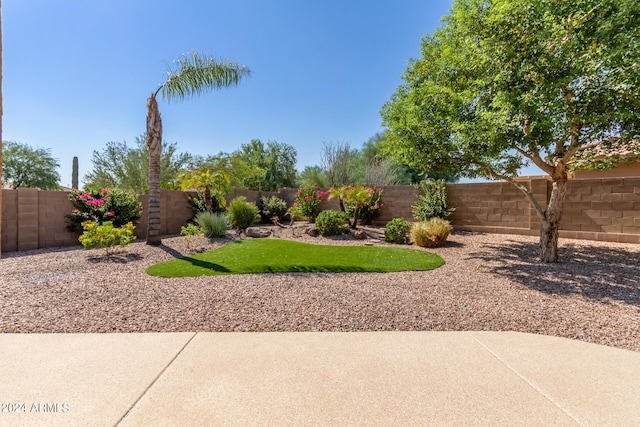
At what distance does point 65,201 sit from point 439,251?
11.7 metres

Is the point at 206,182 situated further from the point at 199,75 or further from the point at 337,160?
the point at 337,160

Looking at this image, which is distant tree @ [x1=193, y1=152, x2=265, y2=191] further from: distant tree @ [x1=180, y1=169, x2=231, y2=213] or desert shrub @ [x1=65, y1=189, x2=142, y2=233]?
desert shrub @ [x1=65, y1=189, x2=142, y2=233]

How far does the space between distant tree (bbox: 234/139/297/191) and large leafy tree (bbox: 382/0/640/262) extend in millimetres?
27917

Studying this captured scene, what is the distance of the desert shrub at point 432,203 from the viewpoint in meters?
11.7

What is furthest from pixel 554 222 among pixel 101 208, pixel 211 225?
pixel 101 208

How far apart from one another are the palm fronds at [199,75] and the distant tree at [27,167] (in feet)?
75.3

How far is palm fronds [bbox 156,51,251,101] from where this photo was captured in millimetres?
9311

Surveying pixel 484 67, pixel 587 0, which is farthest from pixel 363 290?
pixel 587 0

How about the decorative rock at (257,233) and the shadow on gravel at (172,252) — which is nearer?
the shadow on gravel at (172,252)

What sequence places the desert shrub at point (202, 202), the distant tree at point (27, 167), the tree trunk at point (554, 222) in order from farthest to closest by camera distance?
the distant tree at point (27, 167), the desert shrub at point (202, 202), the tree trunk at point (554, 222)

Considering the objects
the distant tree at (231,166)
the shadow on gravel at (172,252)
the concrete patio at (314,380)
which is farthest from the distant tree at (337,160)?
the concrete patio at (314,380)

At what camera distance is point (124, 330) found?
3.65 metres

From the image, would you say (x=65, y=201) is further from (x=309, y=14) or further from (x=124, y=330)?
(x=309, y=14)

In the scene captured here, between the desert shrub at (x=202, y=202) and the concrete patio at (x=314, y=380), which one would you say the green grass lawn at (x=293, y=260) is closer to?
the concrete patio at (x=314, y=380)
